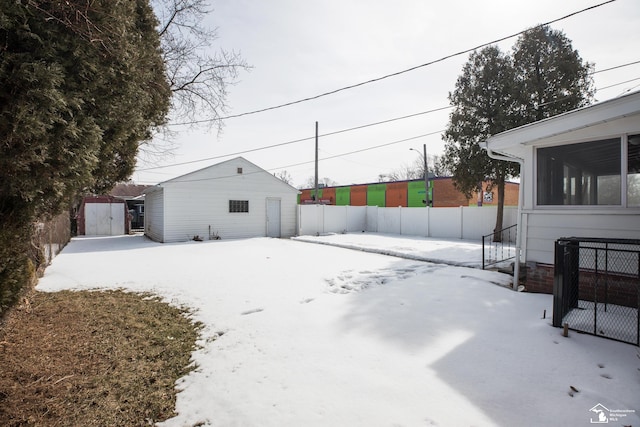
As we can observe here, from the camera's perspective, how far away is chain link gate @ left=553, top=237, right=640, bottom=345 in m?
3.69

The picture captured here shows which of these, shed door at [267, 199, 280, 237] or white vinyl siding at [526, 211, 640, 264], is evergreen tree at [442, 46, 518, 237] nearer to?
white vinyl siding at [526, 211, 640, 264]

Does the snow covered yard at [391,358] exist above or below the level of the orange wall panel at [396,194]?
below

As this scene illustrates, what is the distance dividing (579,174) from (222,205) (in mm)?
14500

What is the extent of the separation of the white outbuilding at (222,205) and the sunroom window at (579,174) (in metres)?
13.9

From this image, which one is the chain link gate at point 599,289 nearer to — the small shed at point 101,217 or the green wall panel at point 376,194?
the small shed at point 101,217

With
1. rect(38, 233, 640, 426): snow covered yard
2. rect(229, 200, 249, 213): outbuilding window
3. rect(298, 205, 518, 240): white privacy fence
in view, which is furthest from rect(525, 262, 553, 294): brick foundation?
rect(229, 200, 249, 213): outbuilding window

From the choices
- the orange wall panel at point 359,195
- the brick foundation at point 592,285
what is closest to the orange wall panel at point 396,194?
the orange wall panel at point 359,195

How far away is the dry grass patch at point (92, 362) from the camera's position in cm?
243

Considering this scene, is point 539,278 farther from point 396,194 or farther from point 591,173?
point 396,194

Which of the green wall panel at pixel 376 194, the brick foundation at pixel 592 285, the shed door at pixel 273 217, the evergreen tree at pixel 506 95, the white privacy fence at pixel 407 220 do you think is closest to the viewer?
the brick foundation at pixel 592 285

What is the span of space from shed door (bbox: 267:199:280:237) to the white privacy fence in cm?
130

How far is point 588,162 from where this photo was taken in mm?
5531

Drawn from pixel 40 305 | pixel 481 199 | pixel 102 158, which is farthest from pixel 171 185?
pixel 481 199

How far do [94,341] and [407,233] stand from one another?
17.3 m
